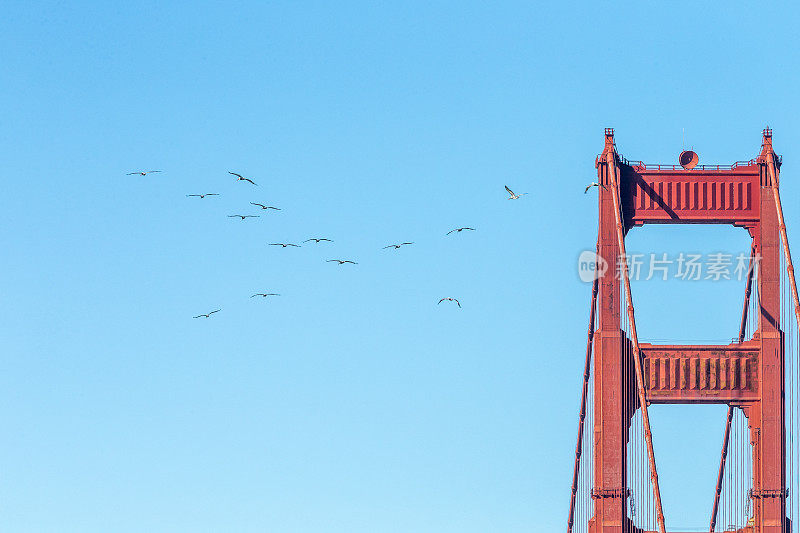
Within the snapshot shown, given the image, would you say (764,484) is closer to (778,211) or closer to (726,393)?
(726,393)

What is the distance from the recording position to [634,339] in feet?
280

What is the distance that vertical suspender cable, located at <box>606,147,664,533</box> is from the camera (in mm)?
83875

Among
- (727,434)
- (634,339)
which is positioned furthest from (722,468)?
(634,339)

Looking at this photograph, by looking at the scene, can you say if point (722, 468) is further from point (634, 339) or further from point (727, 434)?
point (634, 339)

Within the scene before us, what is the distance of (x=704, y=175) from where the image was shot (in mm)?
87875

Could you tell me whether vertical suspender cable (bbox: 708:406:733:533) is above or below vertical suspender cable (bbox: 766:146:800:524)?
below

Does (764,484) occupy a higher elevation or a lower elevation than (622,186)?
lower

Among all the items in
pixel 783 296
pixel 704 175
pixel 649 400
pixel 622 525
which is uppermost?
pixel 704 175

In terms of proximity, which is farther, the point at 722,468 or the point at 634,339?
the point at 722,468

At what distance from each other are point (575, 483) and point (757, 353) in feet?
45.9

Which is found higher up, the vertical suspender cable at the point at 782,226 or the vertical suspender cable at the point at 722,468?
the vertical suspender cable at the point at 782,226

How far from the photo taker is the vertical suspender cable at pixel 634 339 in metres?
83.9

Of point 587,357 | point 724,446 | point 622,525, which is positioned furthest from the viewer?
point 724,446

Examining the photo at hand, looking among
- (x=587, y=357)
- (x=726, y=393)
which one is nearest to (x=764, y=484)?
(x=726, y=393)
